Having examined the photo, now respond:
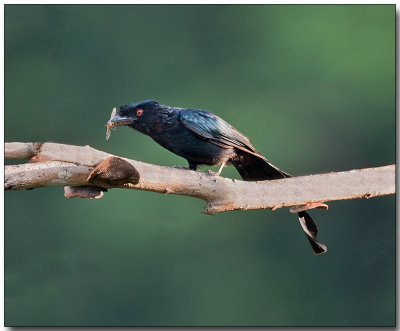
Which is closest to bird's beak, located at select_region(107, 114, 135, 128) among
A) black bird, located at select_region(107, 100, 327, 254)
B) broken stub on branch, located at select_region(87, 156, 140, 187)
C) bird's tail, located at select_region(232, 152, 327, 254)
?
black bird, located at select_region(107, 100, 327, 254)

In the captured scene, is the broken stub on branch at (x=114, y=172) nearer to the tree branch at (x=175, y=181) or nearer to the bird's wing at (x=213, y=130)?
the tree branch at (x=175, y=181)

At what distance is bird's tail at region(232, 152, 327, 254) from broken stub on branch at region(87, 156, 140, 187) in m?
1.03

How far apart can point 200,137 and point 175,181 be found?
0.72 m

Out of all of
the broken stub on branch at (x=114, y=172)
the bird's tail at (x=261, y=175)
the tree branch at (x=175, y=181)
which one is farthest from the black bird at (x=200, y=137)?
the broken stub on branch at (x=114, y=172)

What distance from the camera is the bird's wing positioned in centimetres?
370

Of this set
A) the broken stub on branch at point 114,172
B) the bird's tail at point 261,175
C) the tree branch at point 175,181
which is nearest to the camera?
the broken stub on branch at point 114,172

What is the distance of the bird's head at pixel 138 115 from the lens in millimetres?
3764

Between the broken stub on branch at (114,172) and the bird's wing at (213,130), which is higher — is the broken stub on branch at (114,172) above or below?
below

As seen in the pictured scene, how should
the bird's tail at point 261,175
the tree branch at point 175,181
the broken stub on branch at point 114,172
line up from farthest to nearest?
the bird's tail at point 261,175
the tree branch at point 175,181
the broken stub on branch at point 114,172

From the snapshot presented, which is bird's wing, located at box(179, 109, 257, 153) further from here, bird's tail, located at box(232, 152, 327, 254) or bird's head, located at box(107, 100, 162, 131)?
bird's head, located at box(107, 100, 162, 131)

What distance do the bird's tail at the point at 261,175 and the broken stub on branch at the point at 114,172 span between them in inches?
40.4

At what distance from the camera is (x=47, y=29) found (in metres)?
3.84

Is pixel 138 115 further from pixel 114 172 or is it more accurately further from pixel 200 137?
pixel 114 172

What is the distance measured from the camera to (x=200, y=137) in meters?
3.73
